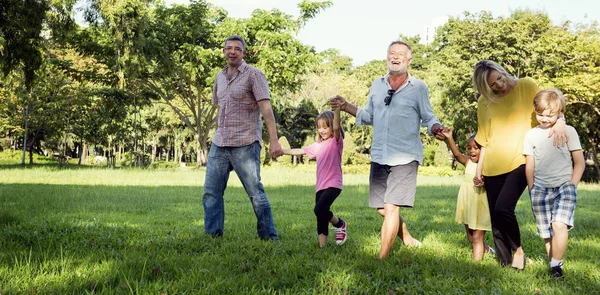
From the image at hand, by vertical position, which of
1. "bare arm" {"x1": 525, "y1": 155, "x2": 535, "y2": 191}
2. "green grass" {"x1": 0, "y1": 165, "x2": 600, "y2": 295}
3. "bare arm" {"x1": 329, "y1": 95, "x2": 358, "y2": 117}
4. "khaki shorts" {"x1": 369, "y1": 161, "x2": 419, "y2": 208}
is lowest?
"green grass" {"x1": 0, "y1": 165, "x2": 600, "y2": 295}

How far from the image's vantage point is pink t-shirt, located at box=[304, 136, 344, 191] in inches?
234

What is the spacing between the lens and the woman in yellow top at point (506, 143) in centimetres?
485

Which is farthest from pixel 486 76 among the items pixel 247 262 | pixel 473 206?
pixel 247 262

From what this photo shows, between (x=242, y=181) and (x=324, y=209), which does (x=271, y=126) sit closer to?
(x=242, y=181)

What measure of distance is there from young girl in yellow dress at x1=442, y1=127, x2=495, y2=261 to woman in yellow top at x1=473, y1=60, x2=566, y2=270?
276mm

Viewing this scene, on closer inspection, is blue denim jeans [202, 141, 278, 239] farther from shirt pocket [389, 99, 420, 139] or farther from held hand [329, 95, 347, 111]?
shirt pocket [389, 99, 420, 139]

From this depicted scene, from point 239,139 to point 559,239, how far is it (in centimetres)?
338

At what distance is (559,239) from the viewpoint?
4.52 meters

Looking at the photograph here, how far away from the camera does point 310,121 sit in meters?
50.2

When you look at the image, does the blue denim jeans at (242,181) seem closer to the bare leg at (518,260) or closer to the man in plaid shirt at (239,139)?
the man in plaid shirt at (239,139)

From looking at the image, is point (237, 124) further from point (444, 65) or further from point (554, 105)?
point (444, 65)

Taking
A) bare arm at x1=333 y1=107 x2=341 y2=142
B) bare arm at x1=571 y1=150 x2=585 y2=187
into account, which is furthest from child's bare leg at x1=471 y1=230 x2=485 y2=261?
bare arm at x1=333 y1=107 x2=341 y2=142

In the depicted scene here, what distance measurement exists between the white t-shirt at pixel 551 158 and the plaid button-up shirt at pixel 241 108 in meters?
2.93

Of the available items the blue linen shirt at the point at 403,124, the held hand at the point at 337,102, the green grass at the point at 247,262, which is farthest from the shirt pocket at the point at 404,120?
the green grass at the point at 247,262
